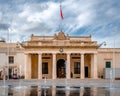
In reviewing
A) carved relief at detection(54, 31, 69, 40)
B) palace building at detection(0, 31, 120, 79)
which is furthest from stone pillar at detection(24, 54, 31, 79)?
carved relief at detection(54, 31, 69, 40)

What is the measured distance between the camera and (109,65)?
5962 centimetres

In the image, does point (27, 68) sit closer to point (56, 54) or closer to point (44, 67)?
point (44, 67)

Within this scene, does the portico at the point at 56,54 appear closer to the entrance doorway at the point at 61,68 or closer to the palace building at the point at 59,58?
the palace building at the point at 59,58

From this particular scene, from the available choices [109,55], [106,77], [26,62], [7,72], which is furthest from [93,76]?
[7,72]

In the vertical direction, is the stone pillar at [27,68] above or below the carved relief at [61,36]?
below

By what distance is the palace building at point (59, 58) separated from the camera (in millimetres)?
54500

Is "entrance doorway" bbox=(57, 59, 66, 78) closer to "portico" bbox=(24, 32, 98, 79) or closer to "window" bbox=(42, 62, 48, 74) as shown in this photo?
"portico" bbox=(24, 32, 98, 79)

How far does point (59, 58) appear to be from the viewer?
2312 inches

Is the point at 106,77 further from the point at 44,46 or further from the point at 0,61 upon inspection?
the point at 0,61

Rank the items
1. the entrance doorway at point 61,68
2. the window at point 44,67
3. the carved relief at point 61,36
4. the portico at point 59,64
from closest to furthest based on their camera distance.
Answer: the carved relief at point 61,36
the portico at point 59,64
the window at point 44,67
the entrance doorway at point 61,68

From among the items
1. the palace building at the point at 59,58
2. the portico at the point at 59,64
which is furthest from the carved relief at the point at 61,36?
the portico at the point at 59,64

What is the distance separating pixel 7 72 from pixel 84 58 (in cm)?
1431

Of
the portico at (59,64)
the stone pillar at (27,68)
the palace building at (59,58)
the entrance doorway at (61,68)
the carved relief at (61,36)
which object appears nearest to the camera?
the palace building at (59,58)

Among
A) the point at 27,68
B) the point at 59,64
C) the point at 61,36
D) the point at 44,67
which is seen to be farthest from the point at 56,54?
the point at 27,68
